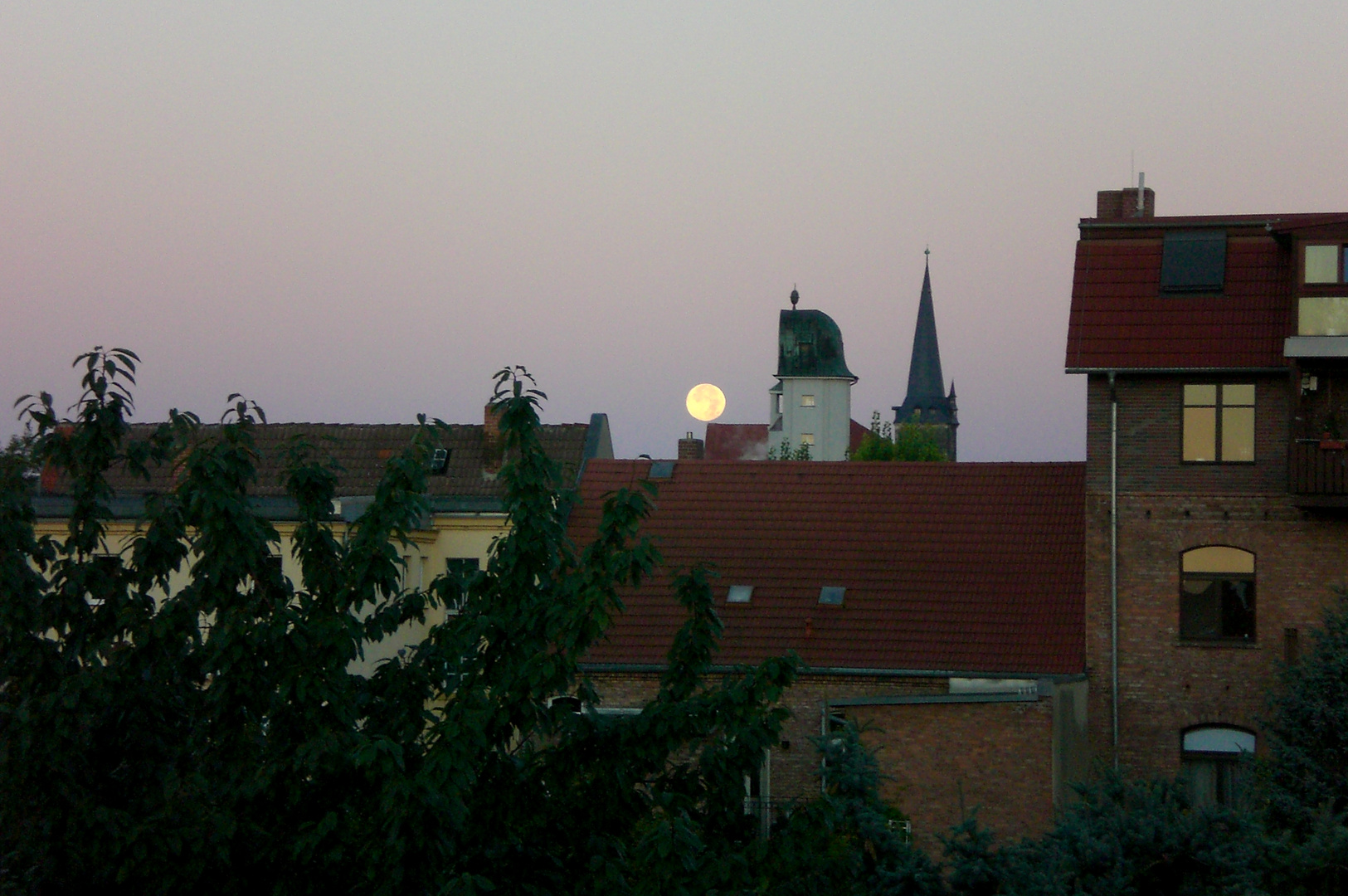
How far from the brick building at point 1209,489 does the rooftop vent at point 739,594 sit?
19.0ft

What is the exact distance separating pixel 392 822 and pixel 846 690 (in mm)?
14736

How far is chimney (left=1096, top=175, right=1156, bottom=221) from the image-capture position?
28409 millimetres

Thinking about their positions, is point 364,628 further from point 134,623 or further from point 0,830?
point 0,830

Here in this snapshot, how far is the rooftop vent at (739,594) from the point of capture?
26.2m

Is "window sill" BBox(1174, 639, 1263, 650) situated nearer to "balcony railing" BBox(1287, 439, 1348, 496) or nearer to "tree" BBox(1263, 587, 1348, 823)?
"tree" BBox(1263, 587, 1348, 823)

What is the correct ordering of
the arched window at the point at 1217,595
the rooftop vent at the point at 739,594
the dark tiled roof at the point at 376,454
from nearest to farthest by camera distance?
the arched window at the point at 1217,595, the rooftop vent at the point at 739,594, the dark tiled roof at the point at 376,454

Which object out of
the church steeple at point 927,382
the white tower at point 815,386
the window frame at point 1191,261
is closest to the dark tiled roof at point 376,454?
the window frame at point 1191,261

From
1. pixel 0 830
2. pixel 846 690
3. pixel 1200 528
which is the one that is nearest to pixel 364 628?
pixel 0 830

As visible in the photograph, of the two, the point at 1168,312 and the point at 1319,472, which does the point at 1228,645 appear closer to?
the point at 1319,472

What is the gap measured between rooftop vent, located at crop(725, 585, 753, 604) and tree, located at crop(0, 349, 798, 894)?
1336 centimetres

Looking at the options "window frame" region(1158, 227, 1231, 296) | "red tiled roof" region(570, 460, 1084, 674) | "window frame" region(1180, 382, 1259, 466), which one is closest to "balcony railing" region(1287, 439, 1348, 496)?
"window frame" region(1180, 382, 1259, 466)

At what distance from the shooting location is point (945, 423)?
→ 133 m

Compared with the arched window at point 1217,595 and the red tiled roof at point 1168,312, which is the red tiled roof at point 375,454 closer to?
the red tiled roof at point 1168,312

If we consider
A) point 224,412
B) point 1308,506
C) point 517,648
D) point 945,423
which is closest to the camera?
point 517,648
